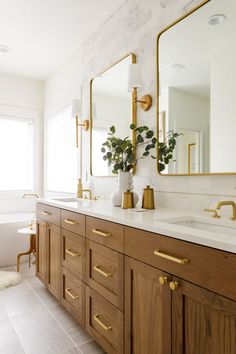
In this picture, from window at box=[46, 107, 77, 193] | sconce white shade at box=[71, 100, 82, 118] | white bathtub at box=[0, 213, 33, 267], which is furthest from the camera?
window at box=[46, 107, 77, 193]

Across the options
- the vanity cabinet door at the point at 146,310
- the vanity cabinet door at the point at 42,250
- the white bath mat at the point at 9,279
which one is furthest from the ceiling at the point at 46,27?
the white bath mat at the point at 9,279

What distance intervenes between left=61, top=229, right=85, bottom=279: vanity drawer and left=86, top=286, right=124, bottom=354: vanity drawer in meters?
0.16

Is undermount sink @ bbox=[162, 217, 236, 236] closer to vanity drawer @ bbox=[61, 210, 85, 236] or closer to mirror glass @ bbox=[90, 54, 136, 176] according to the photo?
vanity drawer @ bbox=[61, 210, 85, 236]

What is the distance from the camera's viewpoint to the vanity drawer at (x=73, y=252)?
1.72 m

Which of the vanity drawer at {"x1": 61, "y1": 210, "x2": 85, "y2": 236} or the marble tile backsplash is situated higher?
the marble tile backsplash

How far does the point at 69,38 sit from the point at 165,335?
9.74 feet

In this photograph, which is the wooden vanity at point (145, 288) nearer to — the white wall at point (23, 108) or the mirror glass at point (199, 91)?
the mirror glass at point (199, 91)

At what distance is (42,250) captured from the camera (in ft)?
8.04

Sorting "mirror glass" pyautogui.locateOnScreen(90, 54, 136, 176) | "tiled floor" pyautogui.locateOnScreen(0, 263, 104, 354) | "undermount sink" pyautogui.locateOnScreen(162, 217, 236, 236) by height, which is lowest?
"tiled floor" pyautogui.locateOnScreen(0, 263, 104, 354)

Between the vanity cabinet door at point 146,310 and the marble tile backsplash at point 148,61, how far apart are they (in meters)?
0.62

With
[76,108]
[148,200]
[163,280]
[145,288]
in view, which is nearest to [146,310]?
[145,288]

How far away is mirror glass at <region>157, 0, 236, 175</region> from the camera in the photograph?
1.41 m

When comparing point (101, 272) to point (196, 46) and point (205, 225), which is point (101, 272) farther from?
point (196, 46)

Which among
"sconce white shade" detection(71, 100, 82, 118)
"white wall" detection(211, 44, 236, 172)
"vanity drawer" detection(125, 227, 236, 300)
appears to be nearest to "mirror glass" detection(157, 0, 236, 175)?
"white wall" detection(211, 44, 236, 172)
